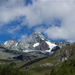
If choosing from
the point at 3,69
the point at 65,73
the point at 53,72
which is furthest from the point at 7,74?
the point at 65,73

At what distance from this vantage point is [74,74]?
401 ft

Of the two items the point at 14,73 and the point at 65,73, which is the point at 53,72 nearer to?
the point at 65,73

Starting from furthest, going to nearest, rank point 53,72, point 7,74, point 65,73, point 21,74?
1. point 21,74
2. point 7,74
3. point 53,72
4. point 65,73

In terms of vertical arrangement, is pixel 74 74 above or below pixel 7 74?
below

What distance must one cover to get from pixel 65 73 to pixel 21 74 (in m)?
71.4

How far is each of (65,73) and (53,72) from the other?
19.6 meters

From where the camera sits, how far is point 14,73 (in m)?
173

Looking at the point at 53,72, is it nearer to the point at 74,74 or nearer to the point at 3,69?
the point at 74,74

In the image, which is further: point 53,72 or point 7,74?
point 7,74

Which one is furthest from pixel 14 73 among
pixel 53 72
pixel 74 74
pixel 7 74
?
pixel 74 74

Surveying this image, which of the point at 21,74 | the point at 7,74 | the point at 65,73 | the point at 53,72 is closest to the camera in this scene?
the point at 65,73

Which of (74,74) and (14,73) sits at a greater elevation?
(14,73)

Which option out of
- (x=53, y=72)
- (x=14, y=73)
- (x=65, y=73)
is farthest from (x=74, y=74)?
(x=14, y=73)

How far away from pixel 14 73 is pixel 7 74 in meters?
7.42
